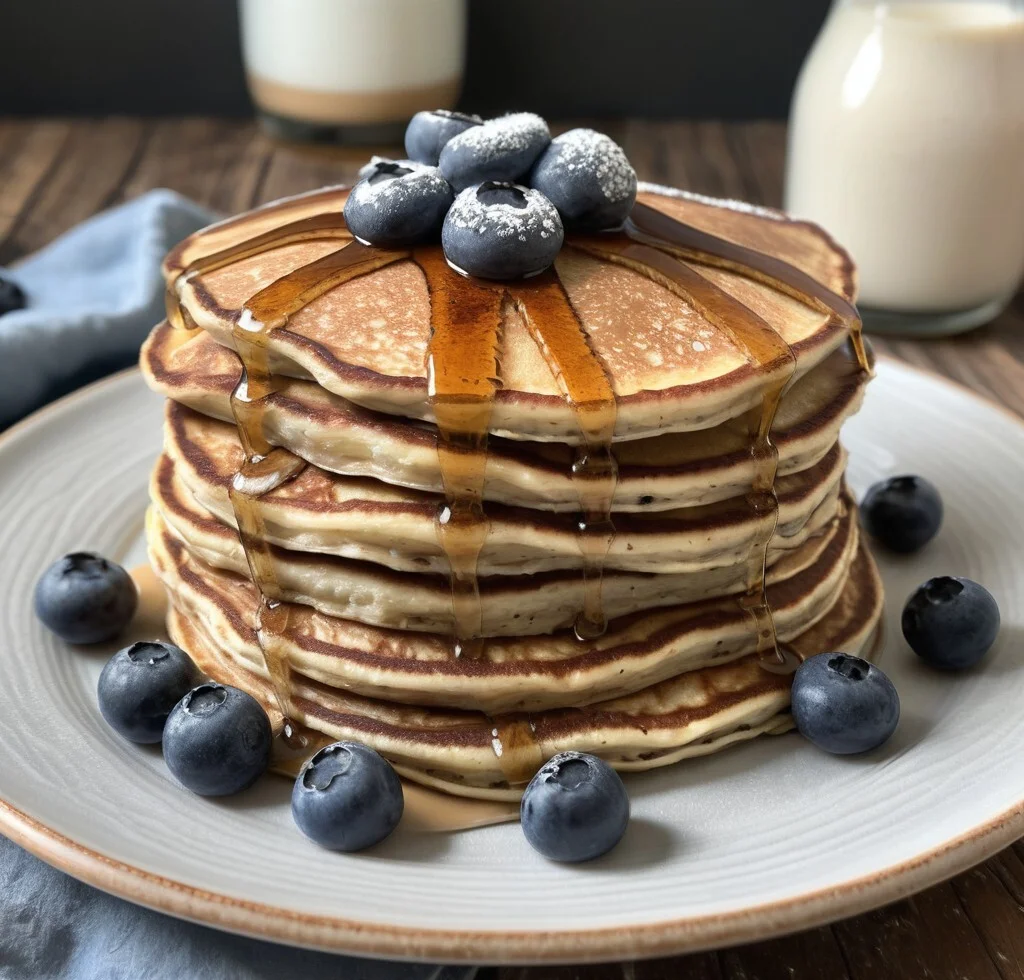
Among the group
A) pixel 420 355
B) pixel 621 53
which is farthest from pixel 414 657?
pixel 621 53

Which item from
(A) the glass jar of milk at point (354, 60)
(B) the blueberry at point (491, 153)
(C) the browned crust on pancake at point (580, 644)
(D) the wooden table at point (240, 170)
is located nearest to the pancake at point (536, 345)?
(B) the blueberry at point (491, 153)

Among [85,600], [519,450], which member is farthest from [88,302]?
[519,450]

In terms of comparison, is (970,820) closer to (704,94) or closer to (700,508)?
(700,508)

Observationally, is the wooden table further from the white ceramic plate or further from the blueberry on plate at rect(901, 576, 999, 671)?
the white ceramic plate

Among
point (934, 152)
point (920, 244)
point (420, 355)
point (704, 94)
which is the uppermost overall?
point (420, 355)

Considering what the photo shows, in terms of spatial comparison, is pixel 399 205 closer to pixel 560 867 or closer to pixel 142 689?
pixel 142 689

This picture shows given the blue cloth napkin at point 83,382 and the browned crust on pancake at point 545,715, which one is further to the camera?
the browned crust on pancake at point 545,715

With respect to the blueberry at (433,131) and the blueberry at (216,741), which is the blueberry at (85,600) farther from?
the blueberry at (433,131)
